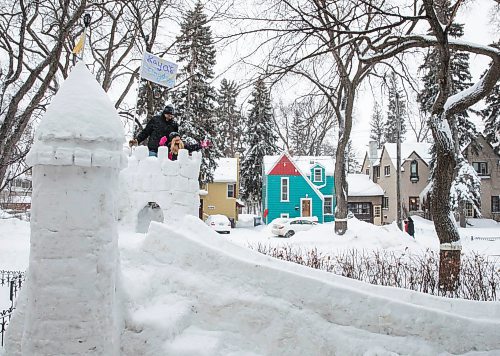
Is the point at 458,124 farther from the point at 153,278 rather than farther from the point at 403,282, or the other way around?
the point at 153,278

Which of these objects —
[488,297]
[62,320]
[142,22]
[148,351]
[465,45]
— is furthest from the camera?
[142,22]

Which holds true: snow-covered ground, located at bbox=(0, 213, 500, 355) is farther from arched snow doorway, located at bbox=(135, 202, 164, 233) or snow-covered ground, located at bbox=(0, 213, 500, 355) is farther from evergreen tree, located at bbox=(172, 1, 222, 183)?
evergreen tree, located at bbox=(172, 1, 222, 183)

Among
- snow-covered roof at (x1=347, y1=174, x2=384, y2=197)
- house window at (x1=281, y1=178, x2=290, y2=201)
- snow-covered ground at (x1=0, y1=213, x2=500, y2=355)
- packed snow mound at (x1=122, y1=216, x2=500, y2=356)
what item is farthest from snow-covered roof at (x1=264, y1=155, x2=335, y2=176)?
packed snow mound at (x1=122, y1=216, x2=500, y2=356)

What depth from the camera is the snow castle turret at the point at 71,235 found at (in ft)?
12.3

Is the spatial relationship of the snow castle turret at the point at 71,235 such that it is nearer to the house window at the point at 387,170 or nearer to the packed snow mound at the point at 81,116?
the packed snow mound at the point at 81,116

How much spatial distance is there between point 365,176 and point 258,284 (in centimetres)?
4037

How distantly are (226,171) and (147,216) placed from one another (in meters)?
26.6

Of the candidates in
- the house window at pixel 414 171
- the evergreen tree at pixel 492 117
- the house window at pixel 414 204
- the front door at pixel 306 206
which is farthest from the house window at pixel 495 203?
the front door at pixel 306 206

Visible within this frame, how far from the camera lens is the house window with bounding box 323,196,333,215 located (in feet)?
117

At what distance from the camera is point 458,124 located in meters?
30.5

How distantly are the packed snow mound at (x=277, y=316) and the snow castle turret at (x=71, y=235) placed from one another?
63cm

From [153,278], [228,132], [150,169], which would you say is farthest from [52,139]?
[228,132]

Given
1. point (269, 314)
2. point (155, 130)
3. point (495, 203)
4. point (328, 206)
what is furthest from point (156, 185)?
point (495, 203)

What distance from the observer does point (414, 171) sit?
3794 cm
